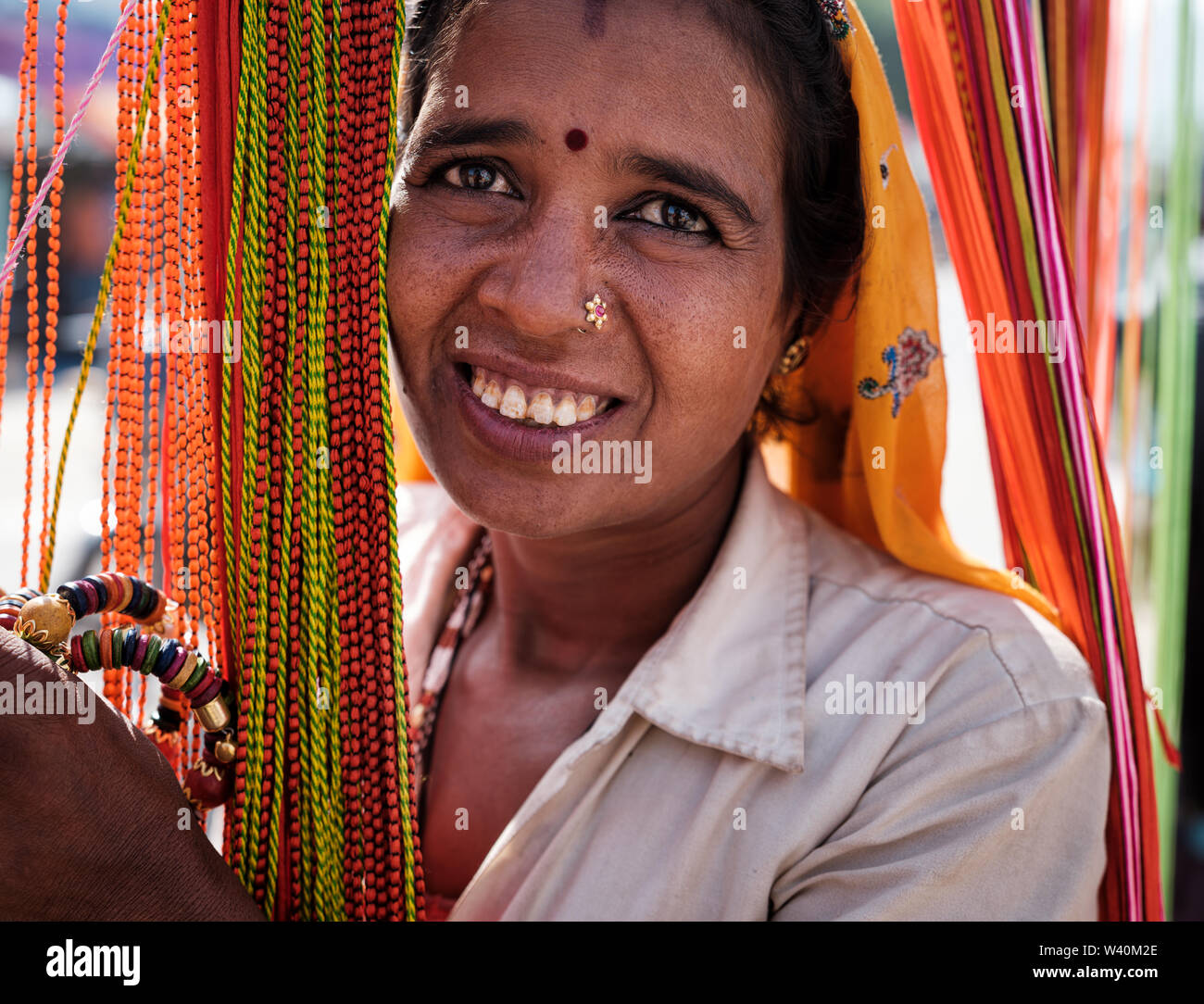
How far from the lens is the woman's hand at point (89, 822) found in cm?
116

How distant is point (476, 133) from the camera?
145 centimetres

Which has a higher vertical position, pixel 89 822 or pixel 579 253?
pixel 579 253

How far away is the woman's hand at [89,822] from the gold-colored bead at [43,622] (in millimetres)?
31

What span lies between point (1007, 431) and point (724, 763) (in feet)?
2.03

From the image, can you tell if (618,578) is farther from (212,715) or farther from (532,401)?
(212,715)

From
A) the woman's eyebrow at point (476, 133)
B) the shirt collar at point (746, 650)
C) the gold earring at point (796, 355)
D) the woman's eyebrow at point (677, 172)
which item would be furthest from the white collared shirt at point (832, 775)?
the woman's eyebrow at point (476, 133)

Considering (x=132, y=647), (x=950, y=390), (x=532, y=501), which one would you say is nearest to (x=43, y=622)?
(x=132, y=647)

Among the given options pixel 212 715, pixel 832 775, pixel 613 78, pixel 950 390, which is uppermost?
pixel 950 390

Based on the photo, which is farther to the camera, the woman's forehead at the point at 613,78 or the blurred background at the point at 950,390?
the blurred background at the point at 950,390

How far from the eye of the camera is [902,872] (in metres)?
1.33

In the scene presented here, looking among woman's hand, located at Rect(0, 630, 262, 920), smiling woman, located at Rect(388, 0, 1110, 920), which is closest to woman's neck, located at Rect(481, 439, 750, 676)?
smiling woman, located at Rect(388, 0, 1110, 920)

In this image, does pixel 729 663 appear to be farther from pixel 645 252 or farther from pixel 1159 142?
pixel 1159 142

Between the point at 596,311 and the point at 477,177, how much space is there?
27cm

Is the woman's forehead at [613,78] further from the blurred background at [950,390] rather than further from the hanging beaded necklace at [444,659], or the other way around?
the hanging beaded necklace at [444,659]
